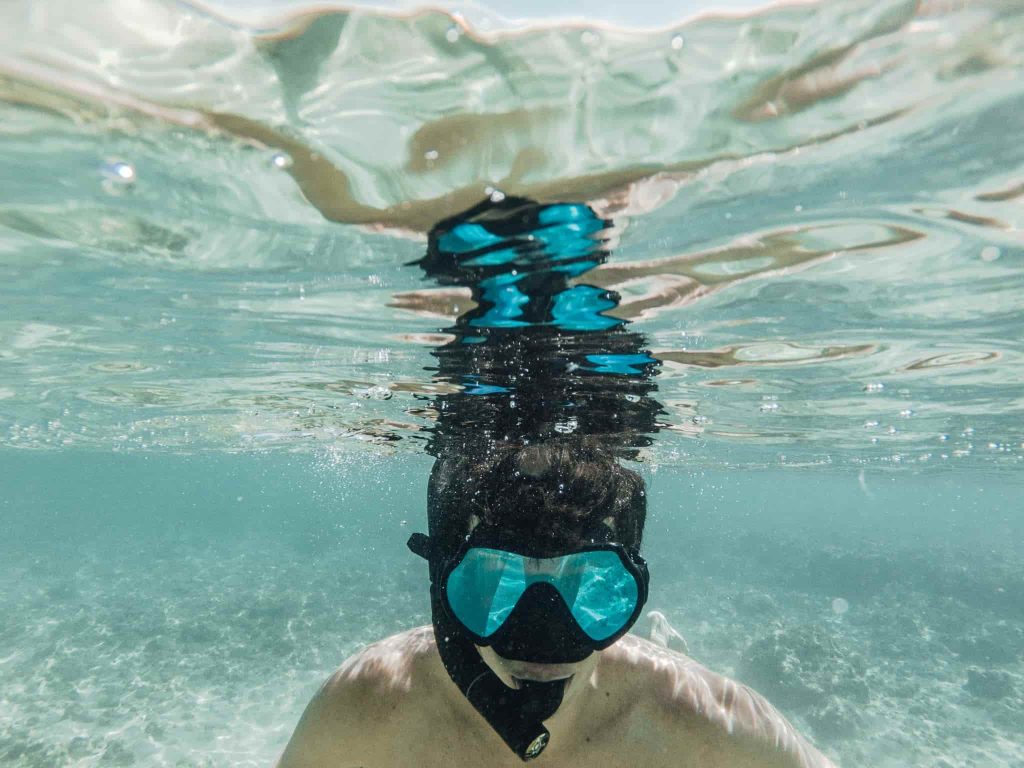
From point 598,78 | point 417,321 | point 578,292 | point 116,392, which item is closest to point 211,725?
point 116,392

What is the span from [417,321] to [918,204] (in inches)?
237

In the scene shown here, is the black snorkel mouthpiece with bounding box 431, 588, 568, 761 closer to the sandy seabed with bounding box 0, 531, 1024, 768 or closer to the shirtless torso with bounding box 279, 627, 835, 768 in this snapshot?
the shirtless torso with bounding box 279, 627, 835, 768

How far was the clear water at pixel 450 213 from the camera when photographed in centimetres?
385

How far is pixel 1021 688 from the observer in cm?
1745

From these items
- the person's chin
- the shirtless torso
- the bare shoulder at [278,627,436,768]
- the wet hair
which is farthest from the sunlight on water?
the shirtless torso

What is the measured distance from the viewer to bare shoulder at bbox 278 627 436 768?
11.7 feet

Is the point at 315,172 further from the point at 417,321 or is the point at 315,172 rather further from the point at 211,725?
the point at 211,725

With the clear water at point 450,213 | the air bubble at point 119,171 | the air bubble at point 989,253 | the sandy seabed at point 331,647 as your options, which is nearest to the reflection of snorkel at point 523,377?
the clear water at point 450,213

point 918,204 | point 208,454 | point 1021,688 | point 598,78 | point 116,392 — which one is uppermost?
point 598,78

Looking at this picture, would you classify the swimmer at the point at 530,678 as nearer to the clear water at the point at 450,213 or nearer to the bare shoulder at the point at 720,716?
the bare shoulder at the point at 720,716

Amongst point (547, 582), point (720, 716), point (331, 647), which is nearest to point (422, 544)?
point (547, 582)

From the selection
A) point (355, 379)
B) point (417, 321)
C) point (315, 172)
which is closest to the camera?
point (315, 172)

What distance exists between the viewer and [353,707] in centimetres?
364

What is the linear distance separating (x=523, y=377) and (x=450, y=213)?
426cm
